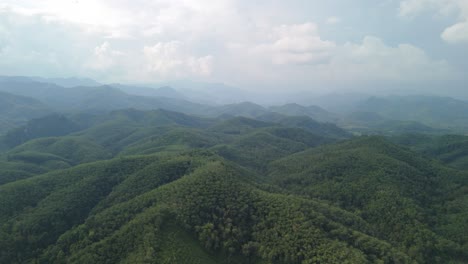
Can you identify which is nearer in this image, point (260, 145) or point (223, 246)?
point (223, 246)

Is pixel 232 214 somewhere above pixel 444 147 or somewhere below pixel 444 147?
below

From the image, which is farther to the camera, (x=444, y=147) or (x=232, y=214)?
(x=444, y=147)

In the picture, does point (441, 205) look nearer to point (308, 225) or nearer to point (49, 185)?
point (308, 225)

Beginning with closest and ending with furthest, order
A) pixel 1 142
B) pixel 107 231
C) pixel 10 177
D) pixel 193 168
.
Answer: pixel 107 231 < pixel 193 168 < pixel 10 177 < pixel 1 142

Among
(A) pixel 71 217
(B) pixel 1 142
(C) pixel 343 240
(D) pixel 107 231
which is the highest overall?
(C) pixel 343 240

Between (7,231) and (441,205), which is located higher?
(441,205)

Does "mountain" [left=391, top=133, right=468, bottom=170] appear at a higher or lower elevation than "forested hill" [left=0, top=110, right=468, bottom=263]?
higher

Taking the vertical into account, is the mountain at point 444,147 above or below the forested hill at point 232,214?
above

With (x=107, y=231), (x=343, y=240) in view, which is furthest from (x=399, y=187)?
(x=107, y=231)

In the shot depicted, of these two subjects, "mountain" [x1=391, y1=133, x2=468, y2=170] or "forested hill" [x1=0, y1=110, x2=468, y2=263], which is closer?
"forested hill" [x1=0, y1=110, x2=468, y2=263]

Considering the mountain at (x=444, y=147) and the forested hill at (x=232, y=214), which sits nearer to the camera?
the forested hill at (x=232, y=214)

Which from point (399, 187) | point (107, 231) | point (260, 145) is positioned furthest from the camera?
point (260, 145)
